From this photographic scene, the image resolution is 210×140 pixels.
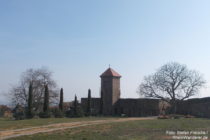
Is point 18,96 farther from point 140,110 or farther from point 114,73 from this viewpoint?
point 140,110

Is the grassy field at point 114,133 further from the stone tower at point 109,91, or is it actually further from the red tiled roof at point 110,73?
the red tiled roof at point 110,73

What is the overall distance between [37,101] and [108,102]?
13.8m

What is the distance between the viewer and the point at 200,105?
48312 millimetres

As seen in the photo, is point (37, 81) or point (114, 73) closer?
point (37, 81)

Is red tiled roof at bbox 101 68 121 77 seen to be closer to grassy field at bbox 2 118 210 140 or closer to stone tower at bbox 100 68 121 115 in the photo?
stone tower at bbox 100 68 121 115

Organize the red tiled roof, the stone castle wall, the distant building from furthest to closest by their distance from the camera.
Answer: the red tiled roof → the distant building → the stone castle wall

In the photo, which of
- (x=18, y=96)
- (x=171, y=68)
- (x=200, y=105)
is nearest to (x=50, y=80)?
(x=18, y=96)

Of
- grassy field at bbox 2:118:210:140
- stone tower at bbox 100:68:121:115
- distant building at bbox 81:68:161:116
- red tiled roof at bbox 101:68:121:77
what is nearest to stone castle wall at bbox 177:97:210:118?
distant building at bbox 81:68:161:116

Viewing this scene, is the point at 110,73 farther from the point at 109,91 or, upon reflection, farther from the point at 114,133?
the point at 114,133

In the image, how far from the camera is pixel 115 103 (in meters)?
56.3

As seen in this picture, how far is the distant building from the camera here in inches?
2183

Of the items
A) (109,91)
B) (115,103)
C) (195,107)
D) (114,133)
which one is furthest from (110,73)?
(114,133)

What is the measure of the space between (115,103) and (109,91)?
281 centimetres

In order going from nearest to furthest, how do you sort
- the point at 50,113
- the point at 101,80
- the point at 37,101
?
the point at 50,113
the point at 37,101
the point at 101,80
